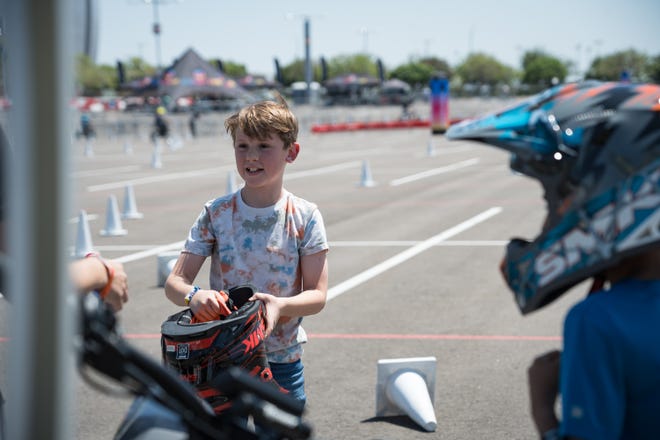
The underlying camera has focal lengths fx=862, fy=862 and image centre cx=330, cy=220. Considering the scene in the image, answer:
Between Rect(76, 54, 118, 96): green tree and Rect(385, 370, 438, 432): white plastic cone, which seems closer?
Rect(76, 54, 118, 96): green tree

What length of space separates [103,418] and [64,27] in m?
4.29

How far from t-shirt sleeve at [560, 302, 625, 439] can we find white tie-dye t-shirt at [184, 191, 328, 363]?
1.64 m

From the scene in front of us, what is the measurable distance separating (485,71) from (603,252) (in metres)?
138

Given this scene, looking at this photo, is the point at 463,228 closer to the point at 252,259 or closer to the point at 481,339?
the point at 481,339

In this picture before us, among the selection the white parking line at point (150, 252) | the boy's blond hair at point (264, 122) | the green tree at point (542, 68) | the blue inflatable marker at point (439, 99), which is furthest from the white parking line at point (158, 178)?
the green tree at point (542, 68)

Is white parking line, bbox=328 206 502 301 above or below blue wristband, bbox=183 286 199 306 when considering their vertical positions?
below

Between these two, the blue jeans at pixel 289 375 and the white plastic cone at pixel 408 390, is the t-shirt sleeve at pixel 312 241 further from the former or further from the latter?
the white plastic cone at pixel 408 390

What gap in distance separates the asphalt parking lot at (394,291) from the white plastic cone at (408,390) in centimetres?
8

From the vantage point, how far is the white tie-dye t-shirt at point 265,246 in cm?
304

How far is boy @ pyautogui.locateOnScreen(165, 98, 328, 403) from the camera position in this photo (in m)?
2.99

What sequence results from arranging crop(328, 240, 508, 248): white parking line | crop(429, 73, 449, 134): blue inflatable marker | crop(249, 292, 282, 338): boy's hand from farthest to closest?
crop(429, 73, 449, 134): blue inflatable marker
crop(328, 240, 508, 248): white parking line
crop(249, 292, 282, 338): boy's hand

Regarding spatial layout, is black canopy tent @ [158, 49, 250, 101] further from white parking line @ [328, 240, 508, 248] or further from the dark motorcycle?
the dark motorcycle

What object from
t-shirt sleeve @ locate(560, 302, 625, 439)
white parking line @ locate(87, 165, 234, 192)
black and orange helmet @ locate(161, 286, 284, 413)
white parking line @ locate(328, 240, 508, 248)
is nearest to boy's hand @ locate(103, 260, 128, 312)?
black and orange helmet @ locate(161, 286, 284, 413)

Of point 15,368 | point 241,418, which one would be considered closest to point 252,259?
point 241,418
